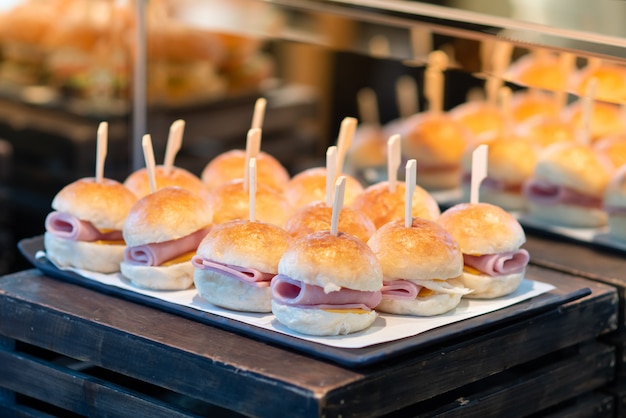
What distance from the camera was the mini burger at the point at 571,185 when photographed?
322 cm

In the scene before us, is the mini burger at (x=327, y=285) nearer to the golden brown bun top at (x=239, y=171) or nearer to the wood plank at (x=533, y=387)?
the wood plank at (x=533, y=387)

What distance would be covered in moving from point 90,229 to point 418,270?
2.76 feet

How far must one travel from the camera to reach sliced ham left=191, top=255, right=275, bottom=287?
Answer: 7.90 ft

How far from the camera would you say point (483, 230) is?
2.60 meters

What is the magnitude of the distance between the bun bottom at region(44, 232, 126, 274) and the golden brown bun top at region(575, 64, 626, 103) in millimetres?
1291

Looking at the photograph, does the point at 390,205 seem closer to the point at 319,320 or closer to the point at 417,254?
the point at 417,254

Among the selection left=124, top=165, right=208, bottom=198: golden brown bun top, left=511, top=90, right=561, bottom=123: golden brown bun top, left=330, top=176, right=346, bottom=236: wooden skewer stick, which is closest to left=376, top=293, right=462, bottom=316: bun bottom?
left=330, top=176, right=346, bottom=236: wooden skewer stick

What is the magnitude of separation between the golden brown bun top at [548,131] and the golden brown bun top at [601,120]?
10cm

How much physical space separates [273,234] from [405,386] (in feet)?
1.52

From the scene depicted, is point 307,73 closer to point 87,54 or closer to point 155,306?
point 87,54

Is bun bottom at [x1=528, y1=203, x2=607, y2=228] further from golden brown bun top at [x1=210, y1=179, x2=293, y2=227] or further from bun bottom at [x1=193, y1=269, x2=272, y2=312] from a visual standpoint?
bun bottom at [x1=193, y1=269, x2=272, y2=312]

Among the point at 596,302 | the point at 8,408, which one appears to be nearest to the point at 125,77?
the point at 8,408

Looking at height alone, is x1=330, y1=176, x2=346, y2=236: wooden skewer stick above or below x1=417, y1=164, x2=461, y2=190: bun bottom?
above

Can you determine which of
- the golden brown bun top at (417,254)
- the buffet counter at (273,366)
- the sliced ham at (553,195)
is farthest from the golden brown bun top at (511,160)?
the golden brown bun top at (417,254)
